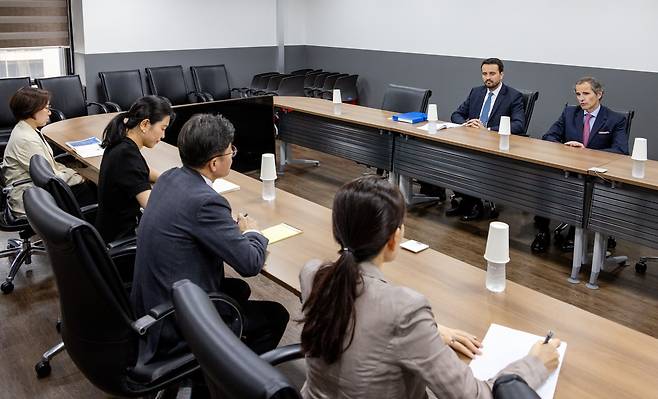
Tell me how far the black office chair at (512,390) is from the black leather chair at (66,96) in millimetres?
6149

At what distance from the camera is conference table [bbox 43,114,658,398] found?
1.66 metres

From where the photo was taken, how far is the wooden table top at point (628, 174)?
11.4 ft

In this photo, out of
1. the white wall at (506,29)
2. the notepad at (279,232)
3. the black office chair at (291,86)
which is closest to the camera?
the notepad at (279,232)

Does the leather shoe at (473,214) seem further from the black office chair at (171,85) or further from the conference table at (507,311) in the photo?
the black office chair at (171,85)

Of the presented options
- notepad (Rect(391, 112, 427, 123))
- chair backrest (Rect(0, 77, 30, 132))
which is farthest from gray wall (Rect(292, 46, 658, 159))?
chair backrest (Rect(0, 77, 30, 132))

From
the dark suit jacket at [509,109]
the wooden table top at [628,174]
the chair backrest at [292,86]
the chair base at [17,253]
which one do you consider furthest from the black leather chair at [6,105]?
the wooden table top at [628,174]

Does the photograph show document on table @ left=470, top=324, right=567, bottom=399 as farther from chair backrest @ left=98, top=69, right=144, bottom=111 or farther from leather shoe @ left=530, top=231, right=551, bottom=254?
chair backrest @ left=98, top=69, right=144, bottom=111

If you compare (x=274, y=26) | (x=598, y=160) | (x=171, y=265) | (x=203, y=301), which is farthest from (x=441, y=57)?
(x=203, y=301)

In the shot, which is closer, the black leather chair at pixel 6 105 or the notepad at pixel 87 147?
the notepad at pixel 87 147

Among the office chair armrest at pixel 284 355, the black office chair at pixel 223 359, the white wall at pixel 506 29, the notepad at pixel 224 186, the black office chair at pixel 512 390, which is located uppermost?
the white wall at pixel 506 29

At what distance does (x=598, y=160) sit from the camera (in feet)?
13.0

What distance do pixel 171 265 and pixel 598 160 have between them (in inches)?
116

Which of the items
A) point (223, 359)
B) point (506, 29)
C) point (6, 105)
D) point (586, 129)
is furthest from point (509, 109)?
point (6, 105)

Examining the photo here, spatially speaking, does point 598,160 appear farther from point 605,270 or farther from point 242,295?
point 242,295
